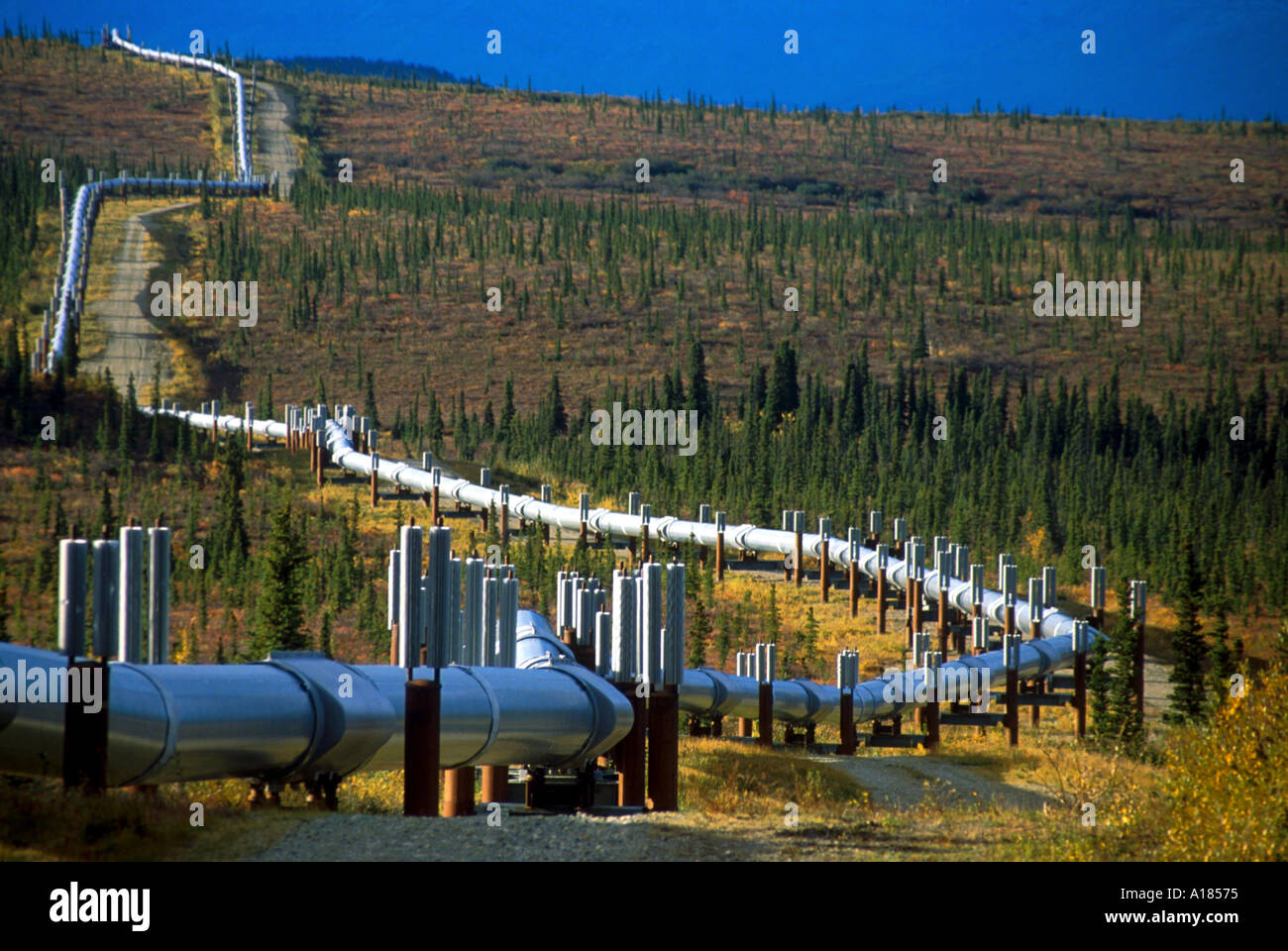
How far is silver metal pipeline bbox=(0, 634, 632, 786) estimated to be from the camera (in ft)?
44.1

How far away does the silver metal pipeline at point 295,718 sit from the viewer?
1343cm

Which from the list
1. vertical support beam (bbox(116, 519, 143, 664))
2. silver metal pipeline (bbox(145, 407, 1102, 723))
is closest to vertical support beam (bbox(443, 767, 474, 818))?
silver metal pipeline (bbox(145, 407, 1102, 723))

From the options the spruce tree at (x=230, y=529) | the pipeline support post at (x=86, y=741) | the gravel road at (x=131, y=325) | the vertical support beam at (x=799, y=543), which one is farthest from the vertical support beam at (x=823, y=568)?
the gravel road at (x=131, y=325)

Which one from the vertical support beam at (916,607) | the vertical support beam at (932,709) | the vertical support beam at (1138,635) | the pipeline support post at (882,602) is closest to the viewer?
the vertical support beam at (932,709)

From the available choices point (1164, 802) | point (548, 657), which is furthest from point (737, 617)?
point (1164, 802)

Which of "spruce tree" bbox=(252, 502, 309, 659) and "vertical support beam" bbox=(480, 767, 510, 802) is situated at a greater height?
"spruce tree" bbox=(252, 502, 309, 659)

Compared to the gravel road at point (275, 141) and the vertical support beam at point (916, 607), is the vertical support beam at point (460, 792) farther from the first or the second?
the gravel road at point (275, 141)

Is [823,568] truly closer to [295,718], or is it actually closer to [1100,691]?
[1100,691]

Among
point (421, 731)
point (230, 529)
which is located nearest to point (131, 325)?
point (230, 529)

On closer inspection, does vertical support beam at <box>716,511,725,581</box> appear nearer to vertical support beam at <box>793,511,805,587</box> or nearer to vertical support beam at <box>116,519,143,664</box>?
vertical support beam at <box>793,511,805,587</box>

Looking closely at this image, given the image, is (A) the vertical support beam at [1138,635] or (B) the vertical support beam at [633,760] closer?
(B) the vertical support beam at [633,760]

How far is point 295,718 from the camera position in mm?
14898
